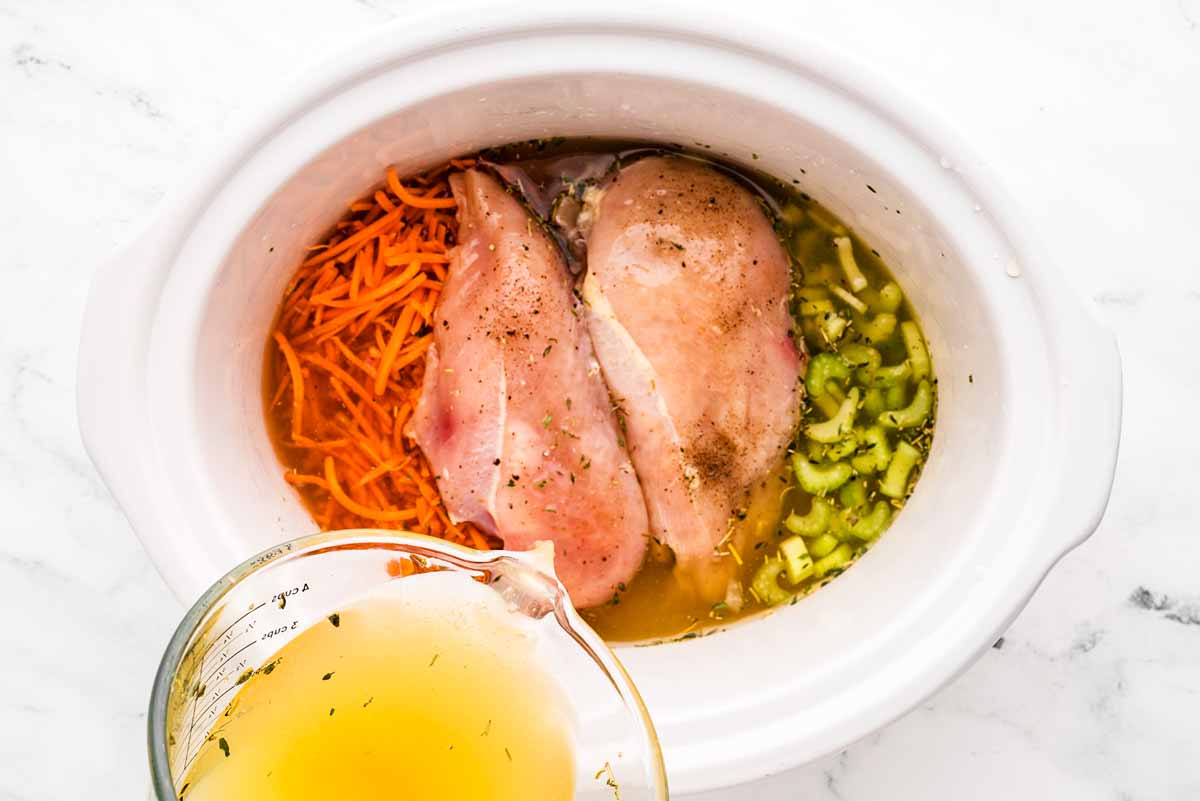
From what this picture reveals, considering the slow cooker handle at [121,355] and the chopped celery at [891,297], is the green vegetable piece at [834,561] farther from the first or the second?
the slow cooker handle at [121,355]

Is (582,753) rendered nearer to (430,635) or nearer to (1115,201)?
(430,635)

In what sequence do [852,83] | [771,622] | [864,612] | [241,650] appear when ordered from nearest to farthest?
[241,650] < [852,83] < [864,612] < [771,622]

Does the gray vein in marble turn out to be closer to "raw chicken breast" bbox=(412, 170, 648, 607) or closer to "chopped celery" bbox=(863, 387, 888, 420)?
"chopped celery" bbox=(863, 387, 888, 420)

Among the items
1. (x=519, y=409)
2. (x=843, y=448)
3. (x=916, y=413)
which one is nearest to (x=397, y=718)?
(x=519, y=409)

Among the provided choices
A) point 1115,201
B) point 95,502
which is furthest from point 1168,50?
point 95,502

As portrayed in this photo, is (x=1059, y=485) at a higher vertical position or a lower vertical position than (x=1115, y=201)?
lower

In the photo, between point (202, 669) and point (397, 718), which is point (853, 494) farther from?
point (202, 669)

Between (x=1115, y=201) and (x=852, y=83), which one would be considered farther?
(x=1115, y=201)

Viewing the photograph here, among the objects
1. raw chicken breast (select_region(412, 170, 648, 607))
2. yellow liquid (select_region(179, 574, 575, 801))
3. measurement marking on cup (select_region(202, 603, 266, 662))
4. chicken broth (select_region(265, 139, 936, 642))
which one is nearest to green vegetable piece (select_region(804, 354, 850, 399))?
chicken broth (select_region(265, 139, 936, 642))
